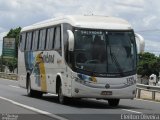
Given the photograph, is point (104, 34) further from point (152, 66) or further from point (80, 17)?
point (152, 66)

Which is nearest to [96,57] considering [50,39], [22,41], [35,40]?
[50,39]

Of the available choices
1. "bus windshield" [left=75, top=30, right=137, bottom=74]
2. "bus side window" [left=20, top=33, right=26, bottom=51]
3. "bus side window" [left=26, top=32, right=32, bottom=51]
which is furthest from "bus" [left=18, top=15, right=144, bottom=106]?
"bus side window" [left=20, top=33, right=26, bottom=51]

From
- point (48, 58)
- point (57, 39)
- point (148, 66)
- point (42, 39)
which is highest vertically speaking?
point (42, 39)

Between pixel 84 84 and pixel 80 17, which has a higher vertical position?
pixel 80 17

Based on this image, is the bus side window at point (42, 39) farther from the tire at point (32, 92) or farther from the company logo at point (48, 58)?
the tire at point (32, 92)

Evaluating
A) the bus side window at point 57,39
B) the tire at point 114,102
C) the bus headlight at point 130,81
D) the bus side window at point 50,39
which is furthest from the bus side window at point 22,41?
the bus headlight at point 130,81

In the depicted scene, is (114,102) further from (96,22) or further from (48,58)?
(48,58)

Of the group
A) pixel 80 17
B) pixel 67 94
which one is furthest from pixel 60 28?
pixel 67 94

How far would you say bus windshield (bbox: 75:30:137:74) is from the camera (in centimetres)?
1995

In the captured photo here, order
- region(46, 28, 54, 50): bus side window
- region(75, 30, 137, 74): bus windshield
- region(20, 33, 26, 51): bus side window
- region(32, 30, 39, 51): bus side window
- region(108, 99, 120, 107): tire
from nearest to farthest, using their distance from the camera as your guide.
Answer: region(75, 30, 137, 74): bus windshield
region(108, 99, 120, 107): tire
region(46, 28, 54, 50): bus side window
region(32, 30, 39, 51): bus side window
region(20, 33, 26, 51): bus side window

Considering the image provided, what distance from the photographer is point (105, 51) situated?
20.1 meters

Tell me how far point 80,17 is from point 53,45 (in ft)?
6.95

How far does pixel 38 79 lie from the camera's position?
25.6 m

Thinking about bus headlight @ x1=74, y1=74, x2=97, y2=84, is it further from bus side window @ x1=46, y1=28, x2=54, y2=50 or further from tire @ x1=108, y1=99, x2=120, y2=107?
bus side window @ x1=46, y1=28, x2=54, y2=50
